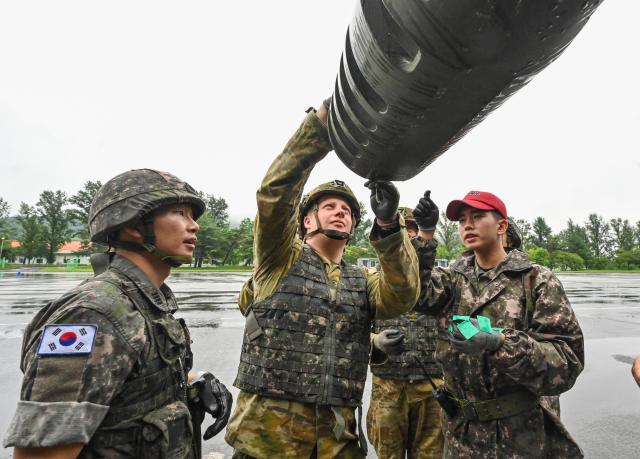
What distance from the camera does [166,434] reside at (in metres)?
1.45

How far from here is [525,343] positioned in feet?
6.31

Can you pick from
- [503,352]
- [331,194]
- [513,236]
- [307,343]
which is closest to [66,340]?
[307,343]

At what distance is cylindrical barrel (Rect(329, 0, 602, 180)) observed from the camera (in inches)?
23.3

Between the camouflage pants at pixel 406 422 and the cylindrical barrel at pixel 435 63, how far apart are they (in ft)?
9.07

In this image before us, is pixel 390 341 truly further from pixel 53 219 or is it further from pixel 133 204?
pixel 53 219

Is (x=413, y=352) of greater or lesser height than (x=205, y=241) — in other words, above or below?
below

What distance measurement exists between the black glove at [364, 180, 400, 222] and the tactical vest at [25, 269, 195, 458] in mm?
1071

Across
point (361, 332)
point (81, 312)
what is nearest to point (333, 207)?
point (361, 332)

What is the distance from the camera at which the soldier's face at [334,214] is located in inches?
95.6

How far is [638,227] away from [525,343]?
317 feet

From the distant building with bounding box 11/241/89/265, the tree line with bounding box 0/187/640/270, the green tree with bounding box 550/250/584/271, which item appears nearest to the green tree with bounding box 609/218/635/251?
the tree line with bounding box 0/187/640/270

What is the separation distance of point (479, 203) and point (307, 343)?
1460 mm

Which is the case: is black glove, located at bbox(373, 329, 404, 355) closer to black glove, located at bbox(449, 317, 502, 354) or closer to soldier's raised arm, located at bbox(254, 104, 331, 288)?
black glove, located at bbox(449, 317, 502, 354)

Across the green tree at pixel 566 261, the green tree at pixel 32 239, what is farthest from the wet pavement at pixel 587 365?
the green tree at pixel 32 239
